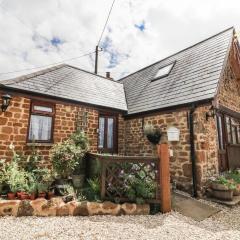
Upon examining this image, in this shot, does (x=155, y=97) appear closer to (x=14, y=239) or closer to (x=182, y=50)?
(x=182, y=50)

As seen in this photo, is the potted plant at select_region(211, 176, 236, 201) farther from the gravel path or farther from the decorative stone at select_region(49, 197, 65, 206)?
the decorative stone at select_region(49, 197, 65, 206)

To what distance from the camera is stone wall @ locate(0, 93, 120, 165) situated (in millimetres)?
6664

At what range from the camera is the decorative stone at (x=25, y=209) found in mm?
4309

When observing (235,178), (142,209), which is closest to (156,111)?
(235,178)

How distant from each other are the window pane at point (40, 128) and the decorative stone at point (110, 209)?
13.4 feet

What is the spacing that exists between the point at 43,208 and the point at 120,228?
72.0 inches

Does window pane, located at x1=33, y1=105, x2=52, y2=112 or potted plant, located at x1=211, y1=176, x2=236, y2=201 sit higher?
window pane, located at x1=33, y1=105, x2=52, y2=112

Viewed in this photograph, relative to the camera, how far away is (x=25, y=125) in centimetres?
709

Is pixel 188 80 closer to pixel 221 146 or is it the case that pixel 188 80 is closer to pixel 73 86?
pixel 221 146

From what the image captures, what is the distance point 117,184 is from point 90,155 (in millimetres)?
1923

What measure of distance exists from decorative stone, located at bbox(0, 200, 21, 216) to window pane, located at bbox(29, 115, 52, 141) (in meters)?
3.23

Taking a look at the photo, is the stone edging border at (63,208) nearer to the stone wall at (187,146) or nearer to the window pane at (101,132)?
the stone wall at (187,146)

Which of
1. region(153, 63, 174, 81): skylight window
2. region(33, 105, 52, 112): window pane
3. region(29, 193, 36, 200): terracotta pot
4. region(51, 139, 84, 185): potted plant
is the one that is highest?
region(153, 63, 174, 81): skylight window

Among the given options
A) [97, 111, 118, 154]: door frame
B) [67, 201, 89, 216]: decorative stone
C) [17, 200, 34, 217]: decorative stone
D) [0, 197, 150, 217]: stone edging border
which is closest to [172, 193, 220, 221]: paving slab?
[0, 197, 150, 217]: stone edging border
